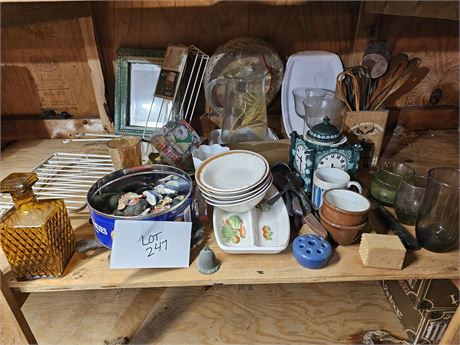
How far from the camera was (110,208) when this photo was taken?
671 millimetres

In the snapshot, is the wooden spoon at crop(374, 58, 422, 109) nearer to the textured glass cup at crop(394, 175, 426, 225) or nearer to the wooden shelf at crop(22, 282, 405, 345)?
the textured glass cup at crop(394, 175, 426, 225)

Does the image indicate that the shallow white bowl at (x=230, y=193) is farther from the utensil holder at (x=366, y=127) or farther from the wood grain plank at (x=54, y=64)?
the wood grain plank at (x=54, y=64)

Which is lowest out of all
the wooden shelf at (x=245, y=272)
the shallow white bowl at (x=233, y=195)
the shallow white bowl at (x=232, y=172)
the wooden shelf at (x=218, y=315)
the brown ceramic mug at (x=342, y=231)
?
the wooden shelf at (x=218, y=315)

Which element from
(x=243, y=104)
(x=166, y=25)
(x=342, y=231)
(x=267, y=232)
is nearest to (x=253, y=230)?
(x=267, y=232)

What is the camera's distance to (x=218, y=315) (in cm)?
89

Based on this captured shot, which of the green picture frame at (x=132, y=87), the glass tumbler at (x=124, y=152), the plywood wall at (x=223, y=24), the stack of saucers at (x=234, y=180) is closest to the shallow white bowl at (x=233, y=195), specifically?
the stack of saucers at (x=234, y=180)

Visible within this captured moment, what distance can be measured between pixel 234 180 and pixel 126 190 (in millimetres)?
242

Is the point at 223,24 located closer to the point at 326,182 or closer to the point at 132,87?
the point at 132,87

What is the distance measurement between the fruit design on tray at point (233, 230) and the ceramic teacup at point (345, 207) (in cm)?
16

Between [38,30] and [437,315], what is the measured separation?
1.26 metres

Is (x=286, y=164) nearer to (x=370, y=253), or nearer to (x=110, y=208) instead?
(x=370, y=253)

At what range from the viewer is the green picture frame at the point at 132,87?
95cm

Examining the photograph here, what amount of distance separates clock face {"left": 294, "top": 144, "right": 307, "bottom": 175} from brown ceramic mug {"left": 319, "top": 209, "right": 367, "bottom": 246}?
11 centimetres

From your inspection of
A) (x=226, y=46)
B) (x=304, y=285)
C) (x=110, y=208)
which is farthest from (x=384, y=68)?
(x=110, y=208)
